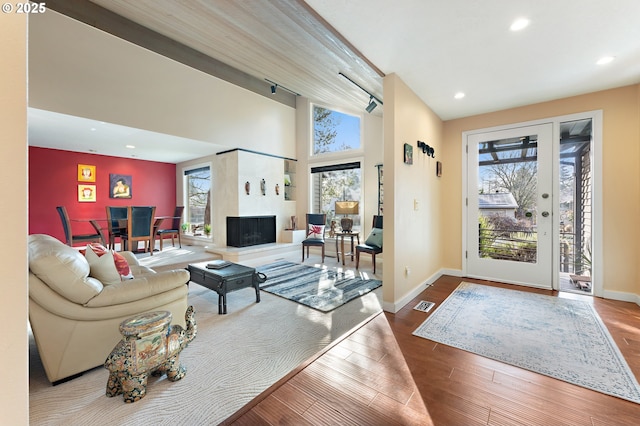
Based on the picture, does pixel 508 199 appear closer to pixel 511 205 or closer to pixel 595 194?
pixel 511 205

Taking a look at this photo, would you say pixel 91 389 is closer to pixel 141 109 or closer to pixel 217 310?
pixel 217 310

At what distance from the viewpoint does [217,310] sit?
10.00 ft

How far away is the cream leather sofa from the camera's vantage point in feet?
5.61

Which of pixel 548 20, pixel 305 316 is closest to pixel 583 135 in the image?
pixel 548 20

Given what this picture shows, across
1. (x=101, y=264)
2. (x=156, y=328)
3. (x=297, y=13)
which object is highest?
(x=297, y=13)

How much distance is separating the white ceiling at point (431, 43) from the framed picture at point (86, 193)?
1977 mm

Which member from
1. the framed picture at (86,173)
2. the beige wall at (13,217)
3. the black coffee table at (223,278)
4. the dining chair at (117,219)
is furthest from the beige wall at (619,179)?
the framed picture at (86,173)

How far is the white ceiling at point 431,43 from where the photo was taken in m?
2.04

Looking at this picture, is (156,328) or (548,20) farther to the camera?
(548,20)

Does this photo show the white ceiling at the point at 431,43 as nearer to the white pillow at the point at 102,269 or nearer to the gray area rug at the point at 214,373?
the white pillow at the point at 102,269

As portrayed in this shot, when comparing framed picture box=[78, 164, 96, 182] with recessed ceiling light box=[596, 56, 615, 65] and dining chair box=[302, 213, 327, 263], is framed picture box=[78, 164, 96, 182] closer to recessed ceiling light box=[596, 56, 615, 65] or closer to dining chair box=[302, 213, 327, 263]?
dining chair box=[302, 213, 327, 263]

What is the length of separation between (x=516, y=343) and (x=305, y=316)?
193 centimetres

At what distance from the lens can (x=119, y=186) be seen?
21.2ft

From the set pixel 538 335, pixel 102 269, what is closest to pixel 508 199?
pixel 538 335
